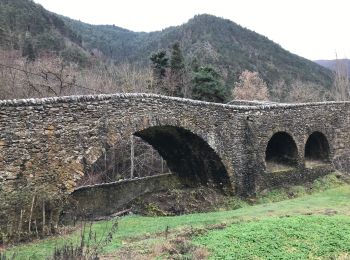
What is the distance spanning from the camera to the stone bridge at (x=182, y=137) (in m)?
11.5

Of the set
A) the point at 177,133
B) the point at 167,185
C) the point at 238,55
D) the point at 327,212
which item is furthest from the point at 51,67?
A: the point at 238,55

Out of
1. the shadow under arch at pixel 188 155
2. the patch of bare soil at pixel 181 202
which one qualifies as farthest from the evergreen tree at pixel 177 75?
the patch of bare soil at pixel 181 202

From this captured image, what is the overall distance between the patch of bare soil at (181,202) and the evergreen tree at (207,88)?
1715 cm

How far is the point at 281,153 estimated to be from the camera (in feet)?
64.2

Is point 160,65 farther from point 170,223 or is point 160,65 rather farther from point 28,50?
point 170,223

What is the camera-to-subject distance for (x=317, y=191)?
18.3 meters

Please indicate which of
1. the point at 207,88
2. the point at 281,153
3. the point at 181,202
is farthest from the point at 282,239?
the point at 207,88

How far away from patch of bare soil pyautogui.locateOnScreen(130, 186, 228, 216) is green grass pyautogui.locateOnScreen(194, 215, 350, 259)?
17.3ft

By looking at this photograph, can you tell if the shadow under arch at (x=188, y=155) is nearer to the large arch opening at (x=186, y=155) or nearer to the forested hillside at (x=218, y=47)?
the large arch opening at (x=186, y=155)

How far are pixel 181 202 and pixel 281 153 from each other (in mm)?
5746

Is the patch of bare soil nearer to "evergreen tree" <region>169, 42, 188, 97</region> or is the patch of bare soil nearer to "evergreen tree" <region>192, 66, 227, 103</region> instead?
"evergreen tree" <region>192, 66, 227, 103</region>

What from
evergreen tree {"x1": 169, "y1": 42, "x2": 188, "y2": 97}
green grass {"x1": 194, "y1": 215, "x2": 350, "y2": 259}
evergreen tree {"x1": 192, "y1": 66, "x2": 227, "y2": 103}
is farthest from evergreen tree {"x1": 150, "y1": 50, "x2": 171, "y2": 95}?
green grass {"x1": 194, "y1": 215, "x2": 350, "y2": 259}

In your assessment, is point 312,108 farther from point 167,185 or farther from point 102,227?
point 102,227

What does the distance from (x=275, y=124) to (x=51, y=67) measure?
2110cm
